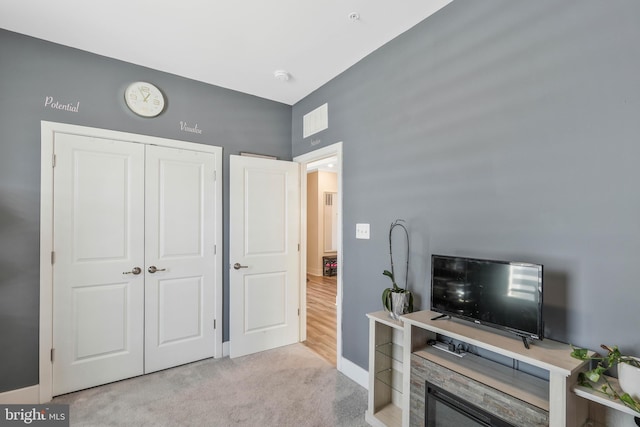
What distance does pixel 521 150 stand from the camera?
1.66 metres

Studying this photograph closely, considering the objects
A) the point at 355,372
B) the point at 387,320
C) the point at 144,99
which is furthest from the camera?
the point at 144,99

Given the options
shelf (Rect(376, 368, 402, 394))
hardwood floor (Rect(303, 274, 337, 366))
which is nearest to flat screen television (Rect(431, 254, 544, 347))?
shelf (Rect(376, 368, 402, 394))

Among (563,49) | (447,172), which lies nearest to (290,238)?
(447,172)

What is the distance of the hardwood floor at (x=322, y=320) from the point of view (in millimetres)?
3396

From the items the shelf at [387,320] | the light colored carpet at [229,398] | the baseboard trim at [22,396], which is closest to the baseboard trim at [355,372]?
the light colored carpet at [229,398]

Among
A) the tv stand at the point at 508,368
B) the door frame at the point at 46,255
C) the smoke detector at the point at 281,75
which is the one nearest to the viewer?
the tv stand at the point at 508,368

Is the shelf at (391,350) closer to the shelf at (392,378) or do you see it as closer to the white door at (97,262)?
the shelf at (392,378)

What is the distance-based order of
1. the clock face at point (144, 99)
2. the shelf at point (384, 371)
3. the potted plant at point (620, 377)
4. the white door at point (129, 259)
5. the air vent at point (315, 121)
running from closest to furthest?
the potted plant at point (620, 377)
the shelf at point (384, 371)
the white door at point (129, 259)
the clock face at point (144, 99)
the air vent at point (315, 121)

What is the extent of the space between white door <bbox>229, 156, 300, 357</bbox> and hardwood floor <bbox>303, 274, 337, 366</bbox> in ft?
0.99

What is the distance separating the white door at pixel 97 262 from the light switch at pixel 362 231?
1.99 meters

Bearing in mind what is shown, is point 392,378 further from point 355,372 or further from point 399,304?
point 399,304

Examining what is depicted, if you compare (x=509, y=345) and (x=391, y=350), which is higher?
(x=509, y=345)

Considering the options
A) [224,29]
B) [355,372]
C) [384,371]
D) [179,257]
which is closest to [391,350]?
[384,371]

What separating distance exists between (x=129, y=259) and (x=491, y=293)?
9.38ft
